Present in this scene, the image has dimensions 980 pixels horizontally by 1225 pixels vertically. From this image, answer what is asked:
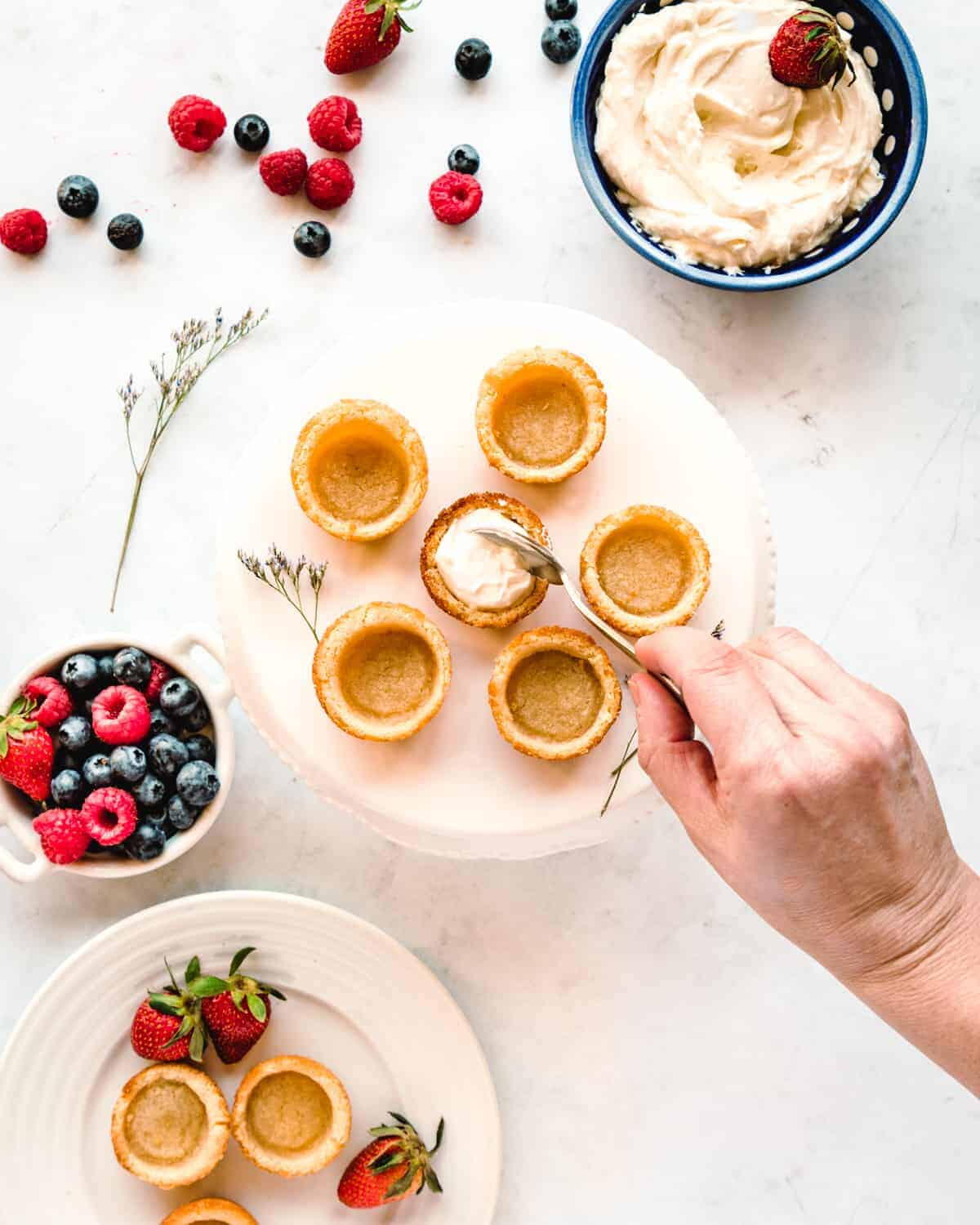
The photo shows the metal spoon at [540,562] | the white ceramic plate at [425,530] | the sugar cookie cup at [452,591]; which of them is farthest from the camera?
the white ceramic plate at [425,530]

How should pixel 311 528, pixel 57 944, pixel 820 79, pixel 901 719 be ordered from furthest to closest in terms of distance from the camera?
pixel 57 944, pixel 820 79, pixel 311 528, pixel 901 719

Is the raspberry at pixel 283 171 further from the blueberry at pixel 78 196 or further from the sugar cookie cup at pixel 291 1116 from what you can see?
the sugar cookie cup at pixel 291 1116

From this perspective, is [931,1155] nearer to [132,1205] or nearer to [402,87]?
[132,1205]

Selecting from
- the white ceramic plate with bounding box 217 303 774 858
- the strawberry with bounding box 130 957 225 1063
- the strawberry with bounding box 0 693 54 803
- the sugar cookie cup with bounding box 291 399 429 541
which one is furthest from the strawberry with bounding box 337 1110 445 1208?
the sugar cookie cup with bounding box 291 399 429 541

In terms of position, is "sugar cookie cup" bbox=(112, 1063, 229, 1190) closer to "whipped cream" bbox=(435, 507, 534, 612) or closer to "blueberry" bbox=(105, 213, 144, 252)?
"whipped cream" bbox=(435, 507, 534, 612)

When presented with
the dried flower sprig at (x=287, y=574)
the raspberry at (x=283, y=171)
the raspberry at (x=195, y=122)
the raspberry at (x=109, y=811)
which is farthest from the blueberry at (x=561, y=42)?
the raspberry at (x=109, y=811)

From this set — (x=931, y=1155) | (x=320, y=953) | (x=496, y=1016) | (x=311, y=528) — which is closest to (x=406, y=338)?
(x=311, y=528)

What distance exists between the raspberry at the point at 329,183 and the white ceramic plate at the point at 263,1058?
160cm

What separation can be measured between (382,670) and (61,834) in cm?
76

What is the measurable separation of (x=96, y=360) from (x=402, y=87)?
99 centimetres

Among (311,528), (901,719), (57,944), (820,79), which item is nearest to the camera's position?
(901,719)

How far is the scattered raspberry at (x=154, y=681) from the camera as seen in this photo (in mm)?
2537

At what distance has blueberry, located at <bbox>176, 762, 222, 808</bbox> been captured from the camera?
248 cm

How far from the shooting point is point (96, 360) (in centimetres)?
281
